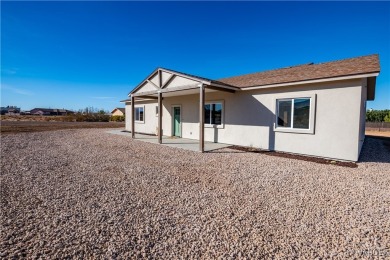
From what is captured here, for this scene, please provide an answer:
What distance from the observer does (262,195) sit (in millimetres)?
4266

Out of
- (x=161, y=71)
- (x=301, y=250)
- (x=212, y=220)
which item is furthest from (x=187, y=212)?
(x=161, y=71)

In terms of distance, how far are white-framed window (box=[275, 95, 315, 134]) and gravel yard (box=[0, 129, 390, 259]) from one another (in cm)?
229

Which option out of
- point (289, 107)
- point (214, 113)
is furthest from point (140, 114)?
point (289, 107)

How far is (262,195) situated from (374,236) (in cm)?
183

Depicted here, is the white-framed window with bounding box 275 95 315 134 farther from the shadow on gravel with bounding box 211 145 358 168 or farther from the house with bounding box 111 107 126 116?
the house with bounding box 111 107 126 116

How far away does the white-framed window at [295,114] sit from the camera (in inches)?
312

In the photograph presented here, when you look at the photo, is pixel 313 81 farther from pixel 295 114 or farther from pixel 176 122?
pixel 176 122

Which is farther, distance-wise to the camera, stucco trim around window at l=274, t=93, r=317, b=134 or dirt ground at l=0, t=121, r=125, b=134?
dirt ground at l=0, t=121, r=125, b=134

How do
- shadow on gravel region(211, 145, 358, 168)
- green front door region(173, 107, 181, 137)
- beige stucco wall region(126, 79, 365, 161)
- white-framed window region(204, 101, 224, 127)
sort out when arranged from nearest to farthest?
shadow on gravel region(211, 145, 358, 168)
beige stucco wall region(126, 79, 365, 161)
white-framed window region(204, 101, 224, 127)
green front door region(173, 107, 181, 137)

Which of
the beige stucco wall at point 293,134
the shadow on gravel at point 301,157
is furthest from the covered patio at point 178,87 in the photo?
the shadow on gravel at point 301,157

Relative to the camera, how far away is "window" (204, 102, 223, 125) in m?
11.4

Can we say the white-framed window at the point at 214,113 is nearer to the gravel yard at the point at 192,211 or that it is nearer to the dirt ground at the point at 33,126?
the gravel yard at the point at 192,211

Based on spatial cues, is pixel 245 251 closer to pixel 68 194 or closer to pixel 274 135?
pixel 68 194

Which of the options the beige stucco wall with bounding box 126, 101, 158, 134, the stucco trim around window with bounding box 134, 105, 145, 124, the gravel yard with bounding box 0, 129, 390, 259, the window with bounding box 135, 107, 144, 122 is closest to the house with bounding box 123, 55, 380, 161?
the gravel yard with bounding box 0, 129, 390, 259
